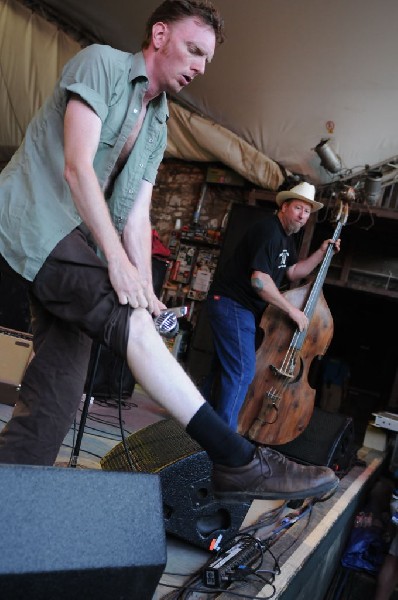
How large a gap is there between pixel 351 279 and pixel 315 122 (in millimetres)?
2100

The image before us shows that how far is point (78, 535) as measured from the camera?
0.86 m

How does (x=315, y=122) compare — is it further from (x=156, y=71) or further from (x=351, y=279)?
(x=156, y=71)

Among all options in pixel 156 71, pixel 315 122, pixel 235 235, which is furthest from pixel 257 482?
pixel 235 235

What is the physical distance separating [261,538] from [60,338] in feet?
4.26

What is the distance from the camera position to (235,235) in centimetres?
585

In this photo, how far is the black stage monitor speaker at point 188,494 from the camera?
180 centimetres

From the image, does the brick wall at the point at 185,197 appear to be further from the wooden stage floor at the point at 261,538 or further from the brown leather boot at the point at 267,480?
the brown leather boot at the point at 267,480

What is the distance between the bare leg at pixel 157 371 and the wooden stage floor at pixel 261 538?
619 millimetres

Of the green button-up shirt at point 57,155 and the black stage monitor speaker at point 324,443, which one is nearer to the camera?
the green button-up shirt at point 57,155

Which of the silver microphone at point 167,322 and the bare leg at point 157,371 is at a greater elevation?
the silver microphone at point 167,322

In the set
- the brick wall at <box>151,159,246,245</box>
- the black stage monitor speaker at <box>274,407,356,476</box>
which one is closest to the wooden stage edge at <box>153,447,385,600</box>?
the black stage monitor speaker at <box>274,407,356,476</box>

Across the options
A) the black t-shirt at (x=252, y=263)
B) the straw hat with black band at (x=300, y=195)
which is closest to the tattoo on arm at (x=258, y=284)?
the black t-shirt at (x=252, y=263)

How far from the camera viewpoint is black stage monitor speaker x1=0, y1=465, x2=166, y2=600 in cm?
78

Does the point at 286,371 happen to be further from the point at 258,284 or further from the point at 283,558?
the point at 283,558
